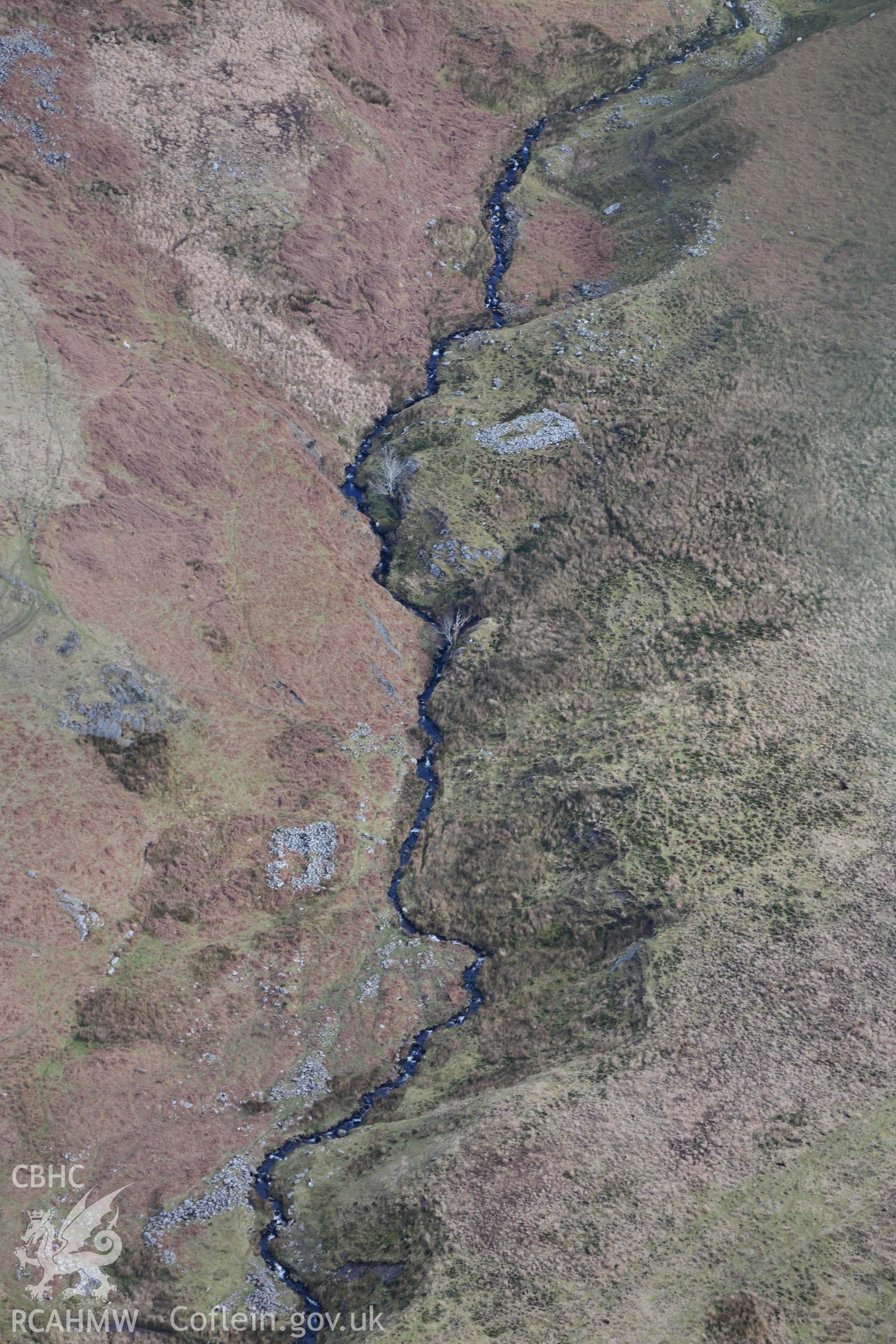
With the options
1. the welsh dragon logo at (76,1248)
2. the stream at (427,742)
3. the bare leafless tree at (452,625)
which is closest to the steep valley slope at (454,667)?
the bare leafless tree at (452,625)

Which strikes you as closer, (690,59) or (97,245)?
(97,245)

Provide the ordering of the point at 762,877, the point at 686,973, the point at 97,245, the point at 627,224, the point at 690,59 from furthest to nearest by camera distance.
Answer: the point at 690,59 < the point at 627,224 < the point at 97,245 < the point at 762,877 < the point at 686,973

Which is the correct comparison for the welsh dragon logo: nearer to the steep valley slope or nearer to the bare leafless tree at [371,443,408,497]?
the steep valley slope

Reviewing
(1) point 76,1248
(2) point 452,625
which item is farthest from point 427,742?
(1) point 76,1248

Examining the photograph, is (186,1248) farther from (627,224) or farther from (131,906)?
(627,224)

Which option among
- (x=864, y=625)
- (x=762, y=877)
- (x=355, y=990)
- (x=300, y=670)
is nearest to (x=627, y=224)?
(x=864, y=625)

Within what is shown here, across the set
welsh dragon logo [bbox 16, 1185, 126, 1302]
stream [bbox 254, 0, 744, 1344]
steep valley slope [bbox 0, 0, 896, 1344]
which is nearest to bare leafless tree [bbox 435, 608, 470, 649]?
steep valley slope [bbox 0, 0, 896, 1344]

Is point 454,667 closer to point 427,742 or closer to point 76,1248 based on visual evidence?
point 427,742
